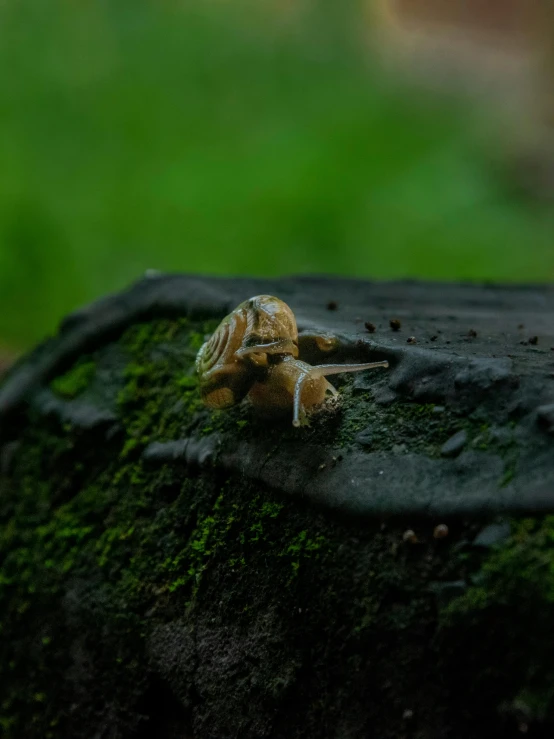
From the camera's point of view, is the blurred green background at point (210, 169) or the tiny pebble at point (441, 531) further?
the blurred green background at point (210, 169)

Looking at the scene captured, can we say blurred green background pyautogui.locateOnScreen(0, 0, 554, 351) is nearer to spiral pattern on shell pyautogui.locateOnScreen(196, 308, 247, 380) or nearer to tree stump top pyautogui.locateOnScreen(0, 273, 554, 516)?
tree stump top pyautogui.locateOnScreen(0, 273, 554, 516)

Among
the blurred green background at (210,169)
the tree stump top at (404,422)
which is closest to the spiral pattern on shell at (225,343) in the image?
the tree stump top at (404,422)

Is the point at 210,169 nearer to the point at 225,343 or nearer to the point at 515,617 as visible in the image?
the point at 225,343

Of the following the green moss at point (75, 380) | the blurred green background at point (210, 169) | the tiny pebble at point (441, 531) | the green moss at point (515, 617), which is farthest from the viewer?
the blurred green background at point (210, 169)

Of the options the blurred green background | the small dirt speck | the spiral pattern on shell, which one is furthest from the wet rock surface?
the blurred green background

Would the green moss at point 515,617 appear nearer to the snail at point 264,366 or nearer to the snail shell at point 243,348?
the snail at point 264,366
